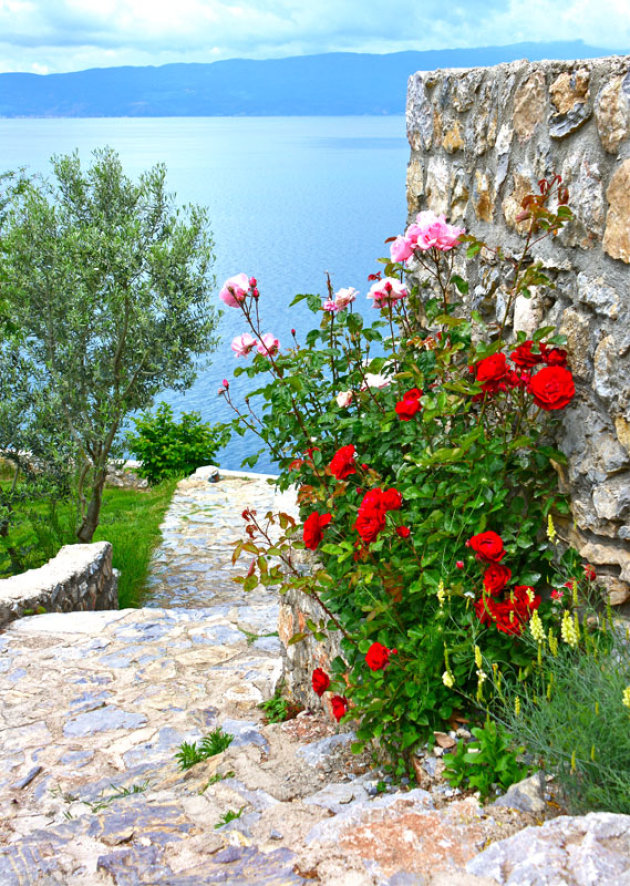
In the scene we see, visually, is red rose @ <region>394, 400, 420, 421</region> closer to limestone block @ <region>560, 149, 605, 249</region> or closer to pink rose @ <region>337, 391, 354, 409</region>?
pink rose @ <region>337, 391, 354, 409</region>

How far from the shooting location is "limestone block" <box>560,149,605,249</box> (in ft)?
9.67

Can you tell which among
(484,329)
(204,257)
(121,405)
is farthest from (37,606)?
(484,329)

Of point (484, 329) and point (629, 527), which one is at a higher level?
point (484, 329)

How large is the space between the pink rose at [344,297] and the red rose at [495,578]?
1.78m

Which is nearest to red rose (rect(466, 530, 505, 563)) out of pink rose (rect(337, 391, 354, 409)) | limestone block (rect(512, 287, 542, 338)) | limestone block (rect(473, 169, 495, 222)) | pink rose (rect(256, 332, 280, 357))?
limestone block (rect(512, 287, 542, 338))

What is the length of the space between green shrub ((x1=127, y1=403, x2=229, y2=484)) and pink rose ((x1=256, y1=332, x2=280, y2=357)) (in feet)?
31.1

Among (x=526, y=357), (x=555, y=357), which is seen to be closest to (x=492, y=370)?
(x=526, y=357)

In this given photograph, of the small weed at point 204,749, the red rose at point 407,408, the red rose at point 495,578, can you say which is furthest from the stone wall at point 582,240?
the small weed at point 204,749

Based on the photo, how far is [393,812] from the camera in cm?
261

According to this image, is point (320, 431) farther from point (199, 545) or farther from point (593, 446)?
point (199, 545)

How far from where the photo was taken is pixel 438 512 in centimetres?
317

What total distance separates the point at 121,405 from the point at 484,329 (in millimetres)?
5557

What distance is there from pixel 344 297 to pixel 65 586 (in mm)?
4002

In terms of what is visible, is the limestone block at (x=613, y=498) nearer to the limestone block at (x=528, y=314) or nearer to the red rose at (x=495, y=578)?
the red rose at (x=495, y=578)
